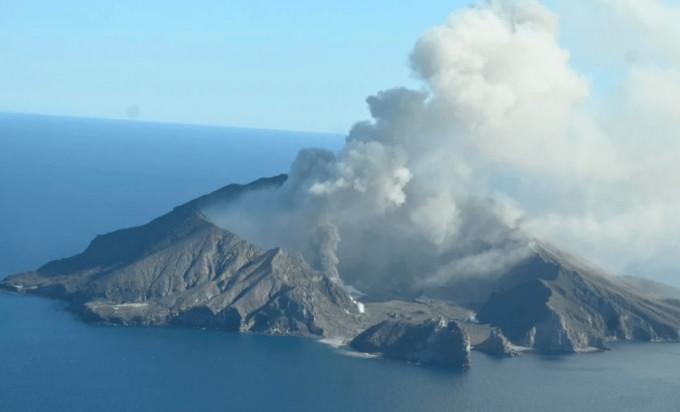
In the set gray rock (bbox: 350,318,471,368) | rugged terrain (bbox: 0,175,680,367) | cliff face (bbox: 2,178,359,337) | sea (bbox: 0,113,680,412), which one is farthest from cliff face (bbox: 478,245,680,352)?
cliff face (bbox: 2,178,359,337)

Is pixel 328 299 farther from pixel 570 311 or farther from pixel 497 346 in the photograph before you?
pixel 570 311

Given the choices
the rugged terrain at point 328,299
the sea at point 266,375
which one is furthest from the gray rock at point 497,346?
the sea at point 266,375

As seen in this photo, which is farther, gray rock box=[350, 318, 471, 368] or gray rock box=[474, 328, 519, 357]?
gray rock box=[474, 328, 519, 357]

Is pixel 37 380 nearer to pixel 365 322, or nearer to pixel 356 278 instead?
pixel 365 322

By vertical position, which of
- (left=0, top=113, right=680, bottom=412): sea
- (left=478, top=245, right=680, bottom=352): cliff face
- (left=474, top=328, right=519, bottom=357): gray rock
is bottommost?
(left=0, top=113, right=680, bottom=412): sea

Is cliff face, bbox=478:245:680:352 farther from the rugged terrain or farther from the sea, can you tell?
the sea

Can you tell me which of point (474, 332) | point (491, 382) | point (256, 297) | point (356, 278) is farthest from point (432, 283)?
point (491, 382)
